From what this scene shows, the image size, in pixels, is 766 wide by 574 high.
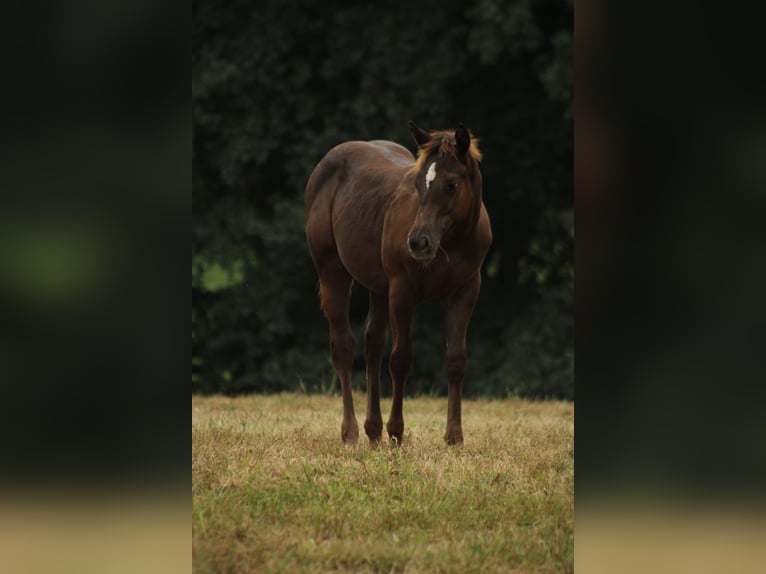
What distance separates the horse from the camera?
633 centimetres

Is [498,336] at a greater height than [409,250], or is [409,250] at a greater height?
[409,250]

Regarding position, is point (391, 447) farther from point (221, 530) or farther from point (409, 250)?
point (221, 530)

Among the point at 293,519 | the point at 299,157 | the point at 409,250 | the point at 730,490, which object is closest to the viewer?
the point at 730,490

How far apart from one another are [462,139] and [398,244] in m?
0.86

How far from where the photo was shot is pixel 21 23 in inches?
100

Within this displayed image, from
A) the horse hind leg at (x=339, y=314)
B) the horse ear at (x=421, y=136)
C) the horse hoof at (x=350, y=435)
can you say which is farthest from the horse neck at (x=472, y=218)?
the horse hoof at (x=350, y=435)

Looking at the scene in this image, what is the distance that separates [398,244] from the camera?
21.9 feet

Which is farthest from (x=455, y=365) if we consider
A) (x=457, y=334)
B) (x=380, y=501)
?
(x=380, y=501)

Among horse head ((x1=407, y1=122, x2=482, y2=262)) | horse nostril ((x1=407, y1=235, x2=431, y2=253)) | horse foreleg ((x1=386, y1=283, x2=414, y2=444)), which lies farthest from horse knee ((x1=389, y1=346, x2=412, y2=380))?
horse nostril ((x1=407, y1=235, x2=431, y2=253))

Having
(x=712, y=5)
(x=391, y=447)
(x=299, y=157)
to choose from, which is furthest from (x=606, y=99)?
(x=299, y=157)

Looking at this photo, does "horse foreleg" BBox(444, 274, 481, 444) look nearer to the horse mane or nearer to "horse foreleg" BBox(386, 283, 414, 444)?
"horse foreleg" BBox(386, 283, 414, 444)

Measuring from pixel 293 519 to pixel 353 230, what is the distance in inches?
123

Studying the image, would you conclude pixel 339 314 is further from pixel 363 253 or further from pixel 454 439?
pixel 454 439

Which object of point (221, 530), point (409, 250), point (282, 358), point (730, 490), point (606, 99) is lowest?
point (282, 358)
